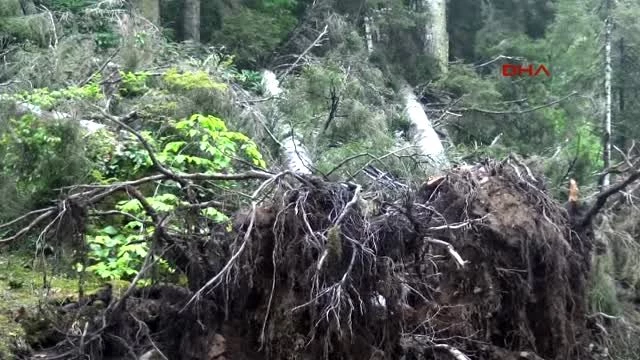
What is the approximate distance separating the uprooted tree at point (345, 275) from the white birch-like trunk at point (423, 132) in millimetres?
3140

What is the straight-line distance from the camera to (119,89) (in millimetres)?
8875

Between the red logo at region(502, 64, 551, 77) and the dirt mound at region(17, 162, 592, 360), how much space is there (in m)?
7.61

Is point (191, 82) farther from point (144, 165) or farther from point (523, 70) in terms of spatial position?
point (523, 70)

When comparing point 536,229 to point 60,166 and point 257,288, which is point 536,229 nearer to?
point 257,288

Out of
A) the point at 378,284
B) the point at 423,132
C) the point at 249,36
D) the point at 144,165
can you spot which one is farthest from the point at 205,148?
the point at 249,36

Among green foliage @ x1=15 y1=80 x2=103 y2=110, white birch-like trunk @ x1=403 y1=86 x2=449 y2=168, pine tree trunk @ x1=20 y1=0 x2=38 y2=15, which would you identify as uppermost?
pine tree trunk @ x1=20 y1=0 x2=38 y2=15

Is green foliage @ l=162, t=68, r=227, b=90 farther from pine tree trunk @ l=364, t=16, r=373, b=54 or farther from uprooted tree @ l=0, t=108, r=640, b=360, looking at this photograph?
pine tree trunk @ l=364, t=16, r=373, b=54

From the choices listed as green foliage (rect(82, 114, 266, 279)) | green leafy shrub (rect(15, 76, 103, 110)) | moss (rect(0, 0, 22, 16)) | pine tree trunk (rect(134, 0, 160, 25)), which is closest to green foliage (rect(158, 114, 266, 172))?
green foliage (rect(82, 114, 266, 279))

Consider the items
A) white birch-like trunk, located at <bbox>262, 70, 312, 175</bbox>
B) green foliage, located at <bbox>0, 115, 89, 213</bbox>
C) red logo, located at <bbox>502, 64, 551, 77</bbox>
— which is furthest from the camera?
red logo, located at <bbox>502, 64, 551, 77</bbox>

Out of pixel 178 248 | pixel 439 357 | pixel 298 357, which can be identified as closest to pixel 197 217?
pixel 178 248

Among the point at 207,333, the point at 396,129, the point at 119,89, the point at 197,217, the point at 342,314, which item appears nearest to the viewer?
the point at 342,314

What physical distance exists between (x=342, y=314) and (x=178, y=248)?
47.7 inches

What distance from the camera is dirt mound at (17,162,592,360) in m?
4.66

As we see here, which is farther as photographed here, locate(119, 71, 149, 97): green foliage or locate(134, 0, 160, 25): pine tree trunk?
locate(134, 0, 160, 25): pine tree trunk
